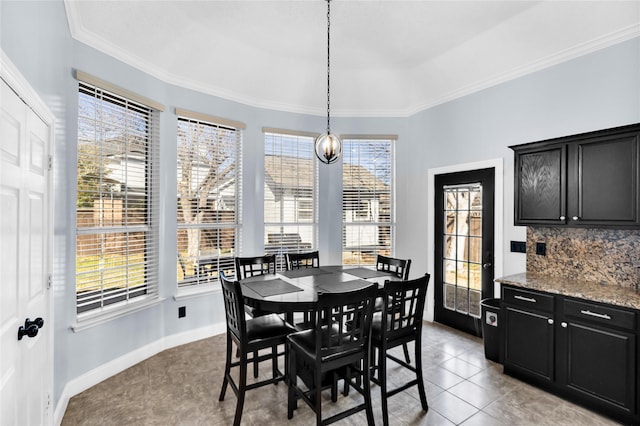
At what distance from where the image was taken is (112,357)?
3.06 m

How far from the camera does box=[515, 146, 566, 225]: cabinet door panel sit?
2.88m

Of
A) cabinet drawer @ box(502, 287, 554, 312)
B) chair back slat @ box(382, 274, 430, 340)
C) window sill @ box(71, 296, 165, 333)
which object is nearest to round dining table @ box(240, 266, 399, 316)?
chair back slat @ box(382, 274, 430, 340)

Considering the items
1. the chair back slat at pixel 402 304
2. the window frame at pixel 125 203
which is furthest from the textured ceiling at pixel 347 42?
the chair back slat at pixel 402 304

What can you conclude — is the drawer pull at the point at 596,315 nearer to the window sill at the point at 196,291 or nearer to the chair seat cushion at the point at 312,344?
the chair seat cushion at the point at 312,344

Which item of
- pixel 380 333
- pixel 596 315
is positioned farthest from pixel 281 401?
pixel 596 315

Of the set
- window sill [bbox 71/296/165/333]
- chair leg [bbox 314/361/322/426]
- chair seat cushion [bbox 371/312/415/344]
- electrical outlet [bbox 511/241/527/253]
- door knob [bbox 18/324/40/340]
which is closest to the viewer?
door knob [bbox 18/324/40/340]

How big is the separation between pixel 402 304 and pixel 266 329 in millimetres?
1081

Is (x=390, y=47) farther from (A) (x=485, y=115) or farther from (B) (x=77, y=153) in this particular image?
(B) (x=77, y=153)

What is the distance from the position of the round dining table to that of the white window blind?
128 centimetres

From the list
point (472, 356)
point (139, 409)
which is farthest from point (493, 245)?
point (139, 409)

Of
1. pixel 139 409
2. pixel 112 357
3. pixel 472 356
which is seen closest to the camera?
pixel 139 409

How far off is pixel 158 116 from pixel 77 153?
3.18 ft

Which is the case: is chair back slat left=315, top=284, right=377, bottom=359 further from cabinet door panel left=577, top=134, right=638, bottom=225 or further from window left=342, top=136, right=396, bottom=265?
window left=342, top=136, right=396, bottom=265

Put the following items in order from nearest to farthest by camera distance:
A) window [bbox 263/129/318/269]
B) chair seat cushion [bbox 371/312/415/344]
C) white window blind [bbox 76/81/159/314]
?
1. chair seat cushion [bbox 371/312/415/344]
2. white window blind [bbox 76/81/159/314]
3. window [bbox 263/129/318/269]
